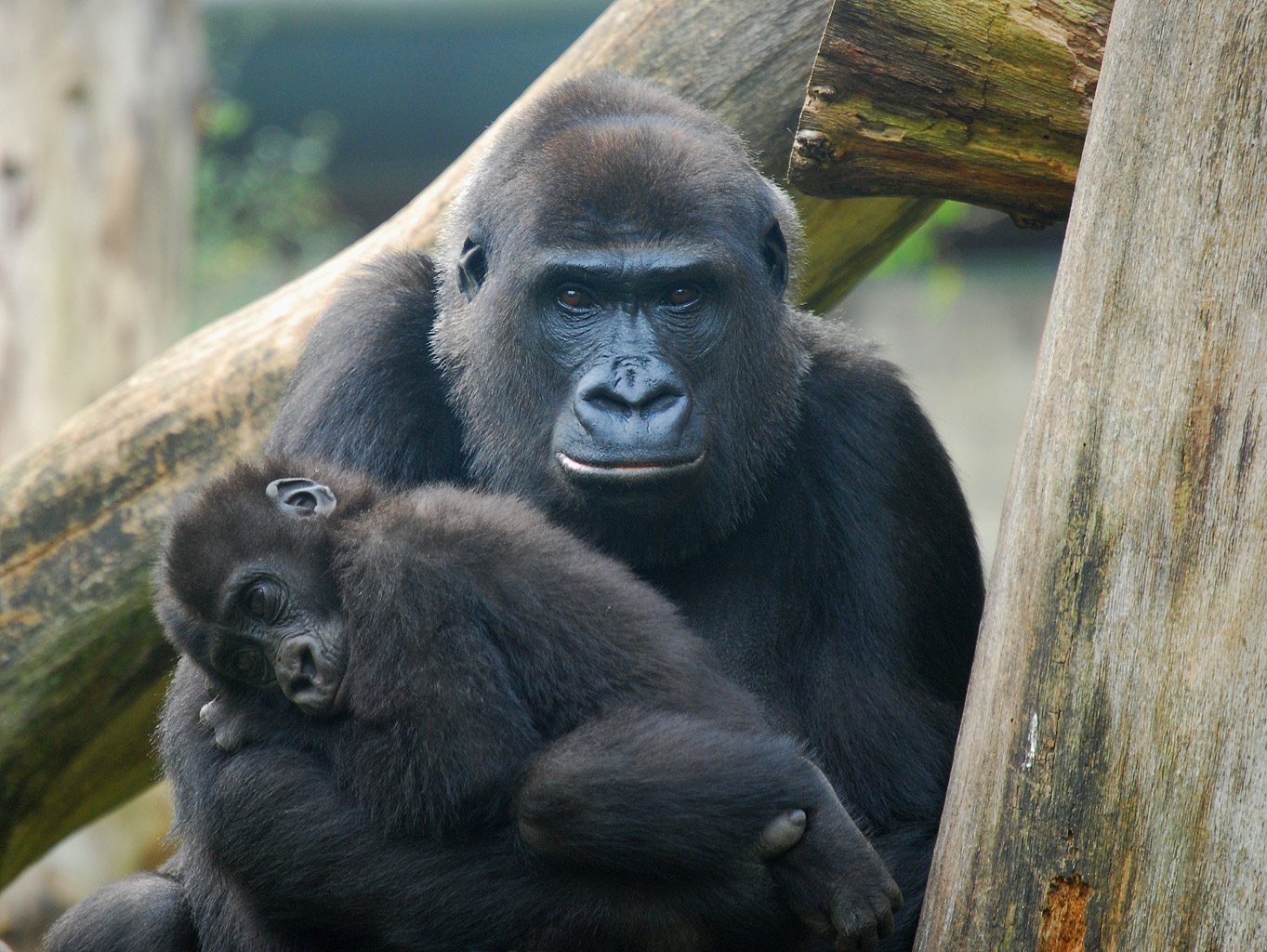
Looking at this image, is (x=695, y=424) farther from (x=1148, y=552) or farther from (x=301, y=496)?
(x=1148, y=552)

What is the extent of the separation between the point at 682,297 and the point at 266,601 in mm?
1214

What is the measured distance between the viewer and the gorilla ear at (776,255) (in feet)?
10.9

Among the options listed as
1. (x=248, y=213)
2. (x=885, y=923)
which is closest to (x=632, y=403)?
(x=885, y=923)

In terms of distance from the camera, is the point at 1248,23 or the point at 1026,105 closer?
the point at 1248,23

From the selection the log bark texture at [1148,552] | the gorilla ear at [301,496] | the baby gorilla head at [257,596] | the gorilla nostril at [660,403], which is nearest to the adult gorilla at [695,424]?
the gorilla nostril at [660,403]

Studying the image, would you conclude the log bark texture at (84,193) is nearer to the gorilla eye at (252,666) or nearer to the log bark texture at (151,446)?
the log bark texture at (151,446)

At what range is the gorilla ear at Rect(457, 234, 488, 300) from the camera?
3.40m

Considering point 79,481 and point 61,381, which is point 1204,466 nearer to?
point 79,481

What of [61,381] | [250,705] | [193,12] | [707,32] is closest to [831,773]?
[250,705]

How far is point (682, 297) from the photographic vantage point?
3148mm

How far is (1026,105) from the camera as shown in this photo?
3158 mm

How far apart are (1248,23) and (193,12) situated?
6.82m

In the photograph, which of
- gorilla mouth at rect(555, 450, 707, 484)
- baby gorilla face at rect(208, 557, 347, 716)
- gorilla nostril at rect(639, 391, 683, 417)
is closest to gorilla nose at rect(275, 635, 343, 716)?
baby gorilla face at rect(208, 557, 347, 716)

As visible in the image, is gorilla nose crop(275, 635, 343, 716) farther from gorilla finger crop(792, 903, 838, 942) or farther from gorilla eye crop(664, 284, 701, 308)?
gorilla eye crop(664, 284, 701, 308)
